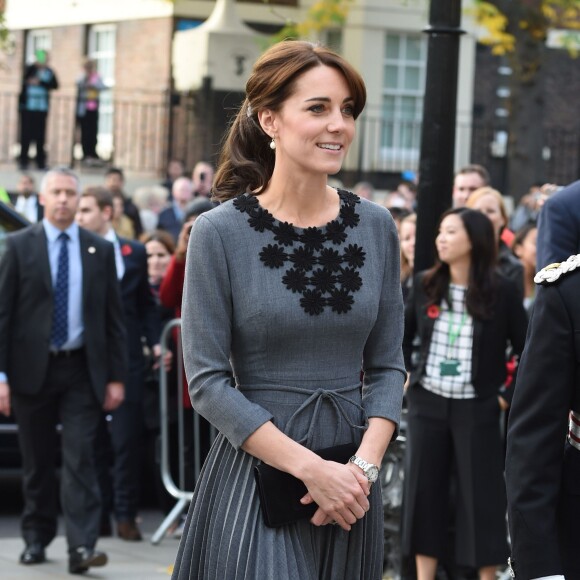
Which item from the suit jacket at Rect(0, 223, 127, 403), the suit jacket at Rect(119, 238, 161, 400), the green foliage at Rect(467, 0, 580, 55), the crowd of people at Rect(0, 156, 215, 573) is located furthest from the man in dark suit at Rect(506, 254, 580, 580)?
the green foliage at Rect(467, 0, 580, 55)

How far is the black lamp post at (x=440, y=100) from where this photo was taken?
23.1ft

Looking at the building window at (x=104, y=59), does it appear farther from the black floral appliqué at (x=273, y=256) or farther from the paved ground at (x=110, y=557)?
the black floral appliqué at (x=273, y=256)

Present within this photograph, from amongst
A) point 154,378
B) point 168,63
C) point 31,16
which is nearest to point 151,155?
point 168,63

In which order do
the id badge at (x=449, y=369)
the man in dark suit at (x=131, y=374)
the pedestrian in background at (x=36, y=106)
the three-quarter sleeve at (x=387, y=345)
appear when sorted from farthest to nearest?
the pedestrian in background at (x=36, y=106), the man in dark suit at (x=131, y=374), the id badge at (x=449, y=369), the three-quarter sleeve at (x=387, y=345)

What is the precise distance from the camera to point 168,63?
2694cm

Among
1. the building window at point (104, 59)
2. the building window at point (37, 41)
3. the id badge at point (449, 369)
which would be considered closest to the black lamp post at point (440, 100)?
the id badge at point (449, 369)

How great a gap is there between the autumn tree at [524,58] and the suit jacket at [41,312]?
13.1 m

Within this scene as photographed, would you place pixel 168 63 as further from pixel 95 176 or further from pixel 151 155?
pixel 95 176

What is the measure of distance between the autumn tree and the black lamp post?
1384 centimetres

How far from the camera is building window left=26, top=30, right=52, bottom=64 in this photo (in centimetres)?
2981

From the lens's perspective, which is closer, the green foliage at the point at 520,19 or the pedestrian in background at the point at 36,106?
the green foliage at the point at 520,19

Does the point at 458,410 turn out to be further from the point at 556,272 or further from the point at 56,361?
the point at 556,272

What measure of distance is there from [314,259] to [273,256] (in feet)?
0.39

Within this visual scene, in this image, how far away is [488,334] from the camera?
7543 millimetres
